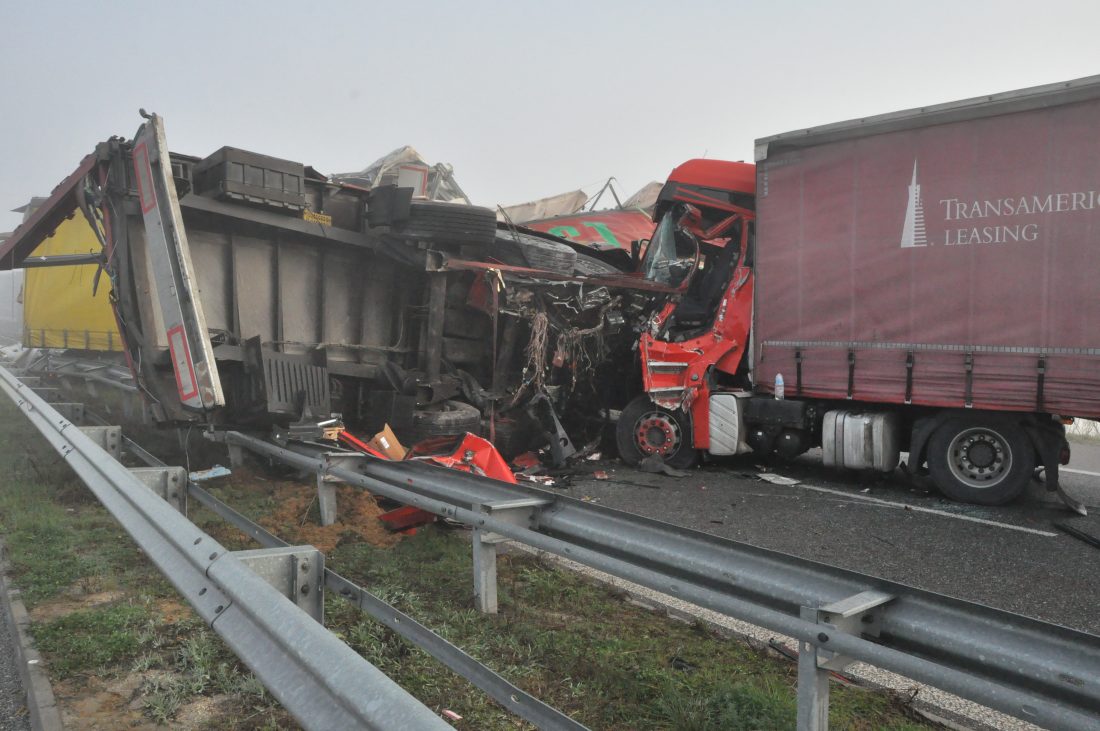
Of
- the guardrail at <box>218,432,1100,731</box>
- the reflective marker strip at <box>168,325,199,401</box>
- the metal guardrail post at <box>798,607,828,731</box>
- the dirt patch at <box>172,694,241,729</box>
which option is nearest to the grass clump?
the dirt patch at <box>172,694,241,729</box>

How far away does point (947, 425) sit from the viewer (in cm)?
654

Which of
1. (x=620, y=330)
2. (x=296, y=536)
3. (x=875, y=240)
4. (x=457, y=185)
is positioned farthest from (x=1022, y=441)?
(x=457, y=185)

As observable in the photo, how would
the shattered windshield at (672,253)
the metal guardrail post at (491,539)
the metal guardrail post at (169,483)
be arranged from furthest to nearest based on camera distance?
1. the shattered windshield at (672,253)
2. the metal guardrail post at (169,483)
3. the metal guardrail post at (491,539)

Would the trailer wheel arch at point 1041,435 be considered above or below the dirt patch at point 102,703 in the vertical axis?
above

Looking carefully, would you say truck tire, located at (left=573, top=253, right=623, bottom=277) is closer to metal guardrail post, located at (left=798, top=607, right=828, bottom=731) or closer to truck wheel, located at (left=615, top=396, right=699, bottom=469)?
truck wheel, located at (left=615, top=396, right=699, bottom=469)

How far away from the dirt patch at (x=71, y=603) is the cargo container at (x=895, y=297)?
542 cm

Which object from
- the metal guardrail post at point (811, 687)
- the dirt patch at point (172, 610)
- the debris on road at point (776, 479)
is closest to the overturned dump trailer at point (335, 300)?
the dirt patch at point (172, 610)

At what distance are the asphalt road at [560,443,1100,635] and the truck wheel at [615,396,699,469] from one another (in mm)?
194

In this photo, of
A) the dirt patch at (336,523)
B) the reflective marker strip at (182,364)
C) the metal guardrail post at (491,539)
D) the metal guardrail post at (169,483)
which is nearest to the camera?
the metal guardrail post at (491,539)

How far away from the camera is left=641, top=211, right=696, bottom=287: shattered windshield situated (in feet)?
27.2

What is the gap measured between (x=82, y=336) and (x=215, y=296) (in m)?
7.70

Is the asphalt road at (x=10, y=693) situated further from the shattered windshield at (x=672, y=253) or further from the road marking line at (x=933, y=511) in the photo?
the shattered windshield at (x=672, y=253)

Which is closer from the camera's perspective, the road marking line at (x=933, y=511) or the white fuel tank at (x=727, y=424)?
the road marking line at (x=933, y=511)

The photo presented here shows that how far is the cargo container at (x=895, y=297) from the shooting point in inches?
233
